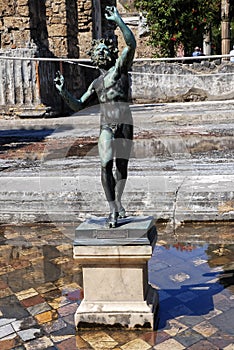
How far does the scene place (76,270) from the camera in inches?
155

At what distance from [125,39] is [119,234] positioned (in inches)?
46.1

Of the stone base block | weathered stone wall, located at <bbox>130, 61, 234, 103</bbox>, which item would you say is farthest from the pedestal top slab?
weathered stone wall, located at <bbox>130, 61, 234, 103</bbox>

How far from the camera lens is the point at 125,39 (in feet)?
9.77

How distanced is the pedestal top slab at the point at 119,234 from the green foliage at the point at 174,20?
54.5 feet

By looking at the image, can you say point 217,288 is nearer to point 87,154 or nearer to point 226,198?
point 226,198

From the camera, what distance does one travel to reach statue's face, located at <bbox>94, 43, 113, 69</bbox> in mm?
3088

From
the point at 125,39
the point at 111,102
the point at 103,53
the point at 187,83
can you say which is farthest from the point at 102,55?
the point at 187,83

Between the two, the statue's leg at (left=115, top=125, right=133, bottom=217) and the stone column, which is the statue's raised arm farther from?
the stone column

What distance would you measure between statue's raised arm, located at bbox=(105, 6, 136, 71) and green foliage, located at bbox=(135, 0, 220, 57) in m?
16.2

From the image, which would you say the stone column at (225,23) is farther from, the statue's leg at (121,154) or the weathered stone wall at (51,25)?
the statue's leg at (121,154)

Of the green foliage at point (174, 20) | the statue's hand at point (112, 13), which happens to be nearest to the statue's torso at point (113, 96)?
the statue's hand at point (112, 13)

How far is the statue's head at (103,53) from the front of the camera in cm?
309

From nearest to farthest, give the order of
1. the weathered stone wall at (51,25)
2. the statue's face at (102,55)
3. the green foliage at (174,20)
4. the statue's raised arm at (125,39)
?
the statue's raised arm at (125,39) → the statue's face at (102,55) → the weathered stone wall at (51,25) → the green foliage at (174,20)

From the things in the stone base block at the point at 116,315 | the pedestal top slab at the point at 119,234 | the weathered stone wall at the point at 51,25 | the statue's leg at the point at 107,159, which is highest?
the weathered stone wall at the point at 51,25
